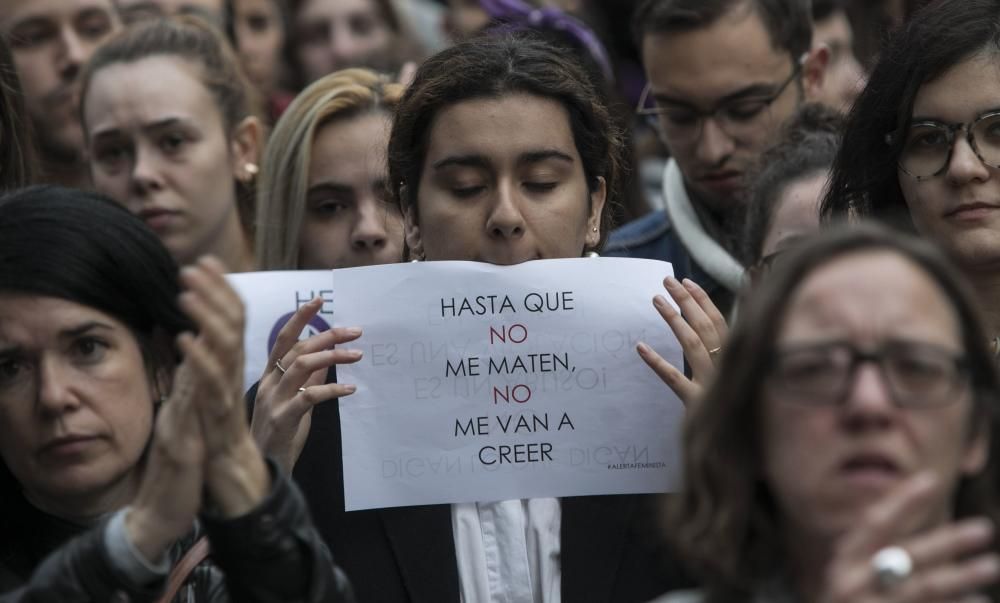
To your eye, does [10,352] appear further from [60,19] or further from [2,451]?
[60,19]

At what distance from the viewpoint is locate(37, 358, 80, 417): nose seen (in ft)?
12.8

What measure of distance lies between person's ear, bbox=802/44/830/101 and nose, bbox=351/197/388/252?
1.69 meters

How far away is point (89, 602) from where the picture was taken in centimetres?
336

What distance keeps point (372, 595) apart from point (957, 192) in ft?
5.88

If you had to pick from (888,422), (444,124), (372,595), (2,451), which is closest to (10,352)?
(2,451)

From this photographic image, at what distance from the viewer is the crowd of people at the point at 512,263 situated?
114 inches

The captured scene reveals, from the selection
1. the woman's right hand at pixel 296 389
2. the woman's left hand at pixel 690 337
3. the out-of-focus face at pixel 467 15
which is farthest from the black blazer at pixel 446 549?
the out-of-focus face at pixel 467 15

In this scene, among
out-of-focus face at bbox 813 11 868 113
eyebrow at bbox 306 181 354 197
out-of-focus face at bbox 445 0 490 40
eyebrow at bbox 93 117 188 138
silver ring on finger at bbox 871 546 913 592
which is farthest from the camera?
out-of-focus face at bbox 445 0 490 40

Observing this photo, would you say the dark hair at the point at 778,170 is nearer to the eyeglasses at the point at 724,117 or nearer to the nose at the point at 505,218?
the eyeglasses at the point at 724,117

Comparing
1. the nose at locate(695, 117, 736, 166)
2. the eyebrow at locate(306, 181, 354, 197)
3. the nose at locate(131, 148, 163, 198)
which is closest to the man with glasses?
the nose at locate(695, 117, 736, 166)

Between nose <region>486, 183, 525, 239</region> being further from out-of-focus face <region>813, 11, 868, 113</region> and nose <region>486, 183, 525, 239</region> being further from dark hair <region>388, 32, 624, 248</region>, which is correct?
out-of-focus face <region>813, 11, 868, 113</region>

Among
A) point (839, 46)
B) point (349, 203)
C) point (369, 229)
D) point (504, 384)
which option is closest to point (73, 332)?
point (504, 384)

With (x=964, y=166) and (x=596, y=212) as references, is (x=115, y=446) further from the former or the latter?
(x=964, y=166)

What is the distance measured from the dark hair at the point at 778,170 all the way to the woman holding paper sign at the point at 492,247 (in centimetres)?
68
